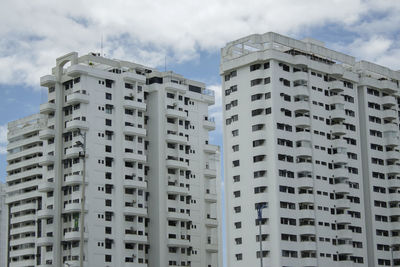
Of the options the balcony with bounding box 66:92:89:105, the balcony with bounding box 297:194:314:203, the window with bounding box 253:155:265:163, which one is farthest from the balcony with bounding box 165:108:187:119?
the balcony with bounding box 297:194:314:203

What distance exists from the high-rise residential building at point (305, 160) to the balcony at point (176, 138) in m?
16.6

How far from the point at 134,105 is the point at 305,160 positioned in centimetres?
3023

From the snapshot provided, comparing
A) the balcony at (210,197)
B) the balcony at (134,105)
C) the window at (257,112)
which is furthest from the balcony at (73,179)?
the window at (257,112)

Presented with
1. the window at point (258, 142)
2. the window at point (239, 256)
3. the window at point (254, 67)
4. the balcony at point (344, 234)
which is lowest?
the window at point (239, 256)

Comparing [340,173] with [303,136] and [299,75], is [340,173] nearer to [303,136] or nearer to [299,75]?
[303,136]

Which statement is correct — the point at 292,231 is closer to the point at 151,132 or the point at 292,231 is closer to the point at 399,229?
the point at 399,229

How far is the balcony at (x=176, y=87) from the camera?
123000 mm

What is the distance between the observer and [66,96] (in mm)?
116875

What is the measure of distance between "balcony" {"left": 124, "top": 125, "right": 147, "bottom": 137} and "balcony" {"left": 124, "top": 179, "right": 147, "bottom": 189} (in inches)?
307

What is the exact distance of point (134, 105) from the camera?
116938mm

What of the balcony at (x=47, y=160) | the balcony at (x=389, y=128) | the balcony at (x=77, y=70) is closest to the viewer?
the balcony at (x=77, y=70)

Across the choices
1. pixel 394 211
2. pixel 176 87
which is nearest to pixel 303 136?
pixel 394 211

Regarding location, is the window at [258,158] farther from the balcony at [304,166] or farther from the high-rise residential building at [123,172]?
the high-rise residential building at [123,172]

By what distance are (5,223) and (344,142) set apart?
82.0 m
